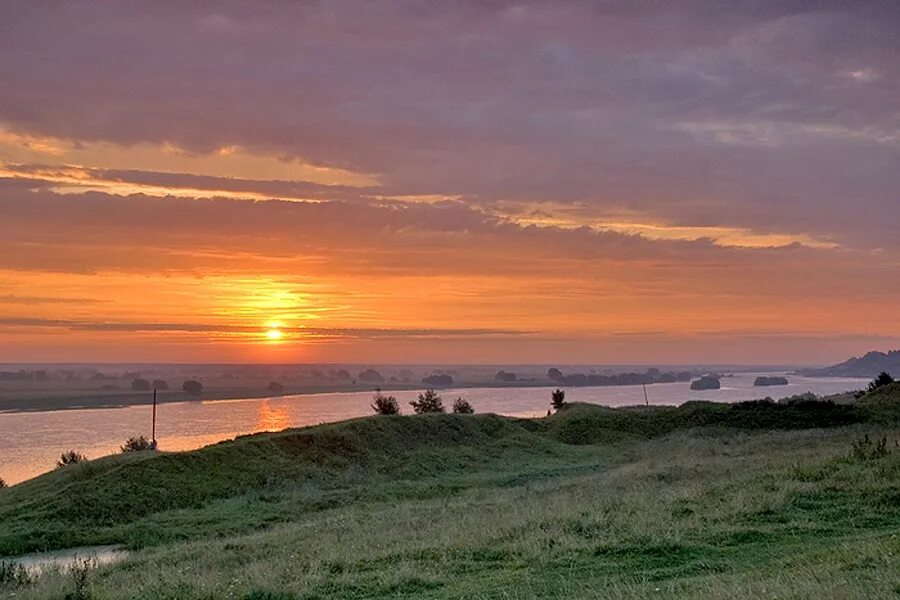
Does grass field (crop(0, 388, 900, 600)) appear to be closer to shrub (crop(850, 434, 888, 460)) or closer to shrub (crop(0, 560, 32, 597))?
shrub (crop(850, 434, 888, 460))

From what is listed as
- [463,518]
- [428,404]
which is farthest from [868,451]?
[428,404]

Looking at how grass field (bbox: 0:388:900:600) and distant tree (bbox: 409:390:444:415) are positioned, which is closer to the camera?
grass field (bbox: 0:388:900:600)

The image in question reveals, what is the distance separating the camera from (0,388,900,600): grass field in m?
12.1

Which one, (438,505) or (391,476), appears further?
(391,476)

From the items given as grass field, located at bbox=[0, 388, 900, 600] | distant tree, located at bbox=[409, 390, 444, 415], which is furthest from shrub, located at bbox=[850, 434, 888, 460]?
distant tree, located at bbox=[409, 390, 444, 415]

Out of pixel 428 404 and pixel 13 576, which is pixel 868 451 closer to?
pixel 13 576

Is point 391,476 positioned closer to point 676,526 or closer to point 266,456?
point 266,456

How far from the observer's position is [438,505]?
27.5 metres

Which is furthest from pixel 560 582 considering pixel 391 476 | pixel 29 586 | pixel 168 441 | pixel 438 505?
pixel 168 441

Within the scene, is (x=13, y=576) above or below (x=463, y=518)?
below

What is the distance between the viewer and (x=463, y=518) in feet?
69.8

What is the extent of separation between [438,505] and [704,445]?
20.1 meters

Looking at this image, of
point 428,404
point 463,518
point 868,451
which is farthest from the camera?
point 428,404

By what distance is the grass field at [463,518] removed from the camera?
12117mm
